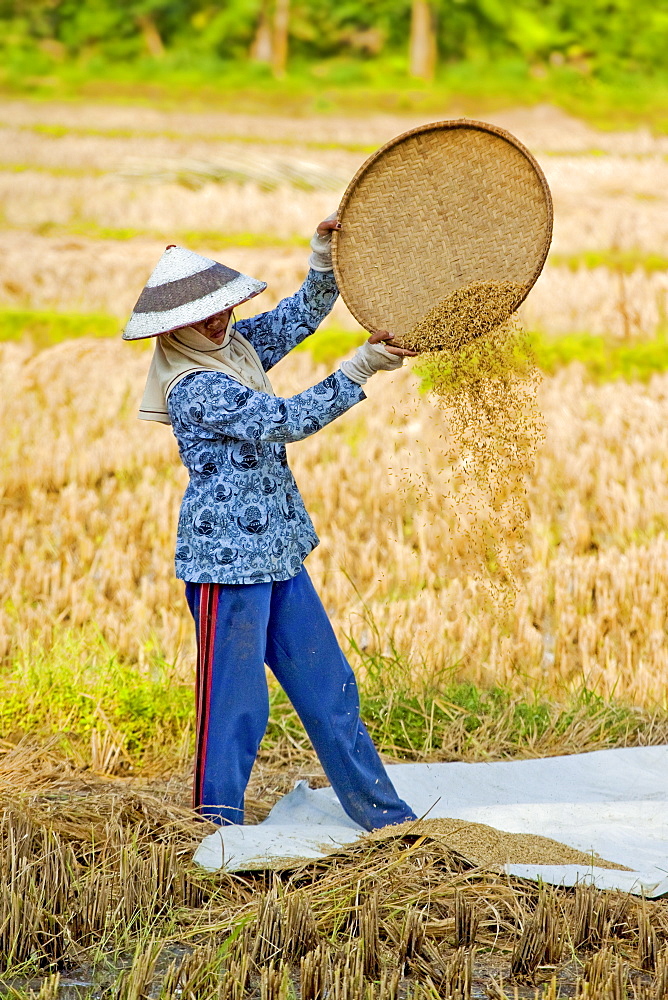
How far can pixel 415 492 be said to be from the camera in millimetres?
6145

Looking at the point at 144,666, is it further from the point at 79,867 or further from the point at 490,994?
the point at 490,994

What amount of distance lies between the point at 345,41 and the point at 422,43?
306cm

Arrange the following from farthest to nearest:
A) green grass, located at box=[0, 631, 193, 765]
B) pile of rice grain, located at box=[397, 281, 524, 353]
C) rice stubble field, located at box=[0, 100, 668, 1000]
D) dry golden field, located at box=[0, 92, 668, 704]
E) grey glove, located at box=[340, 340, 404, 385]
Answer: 1. dry golden field, located at box=[0, 92, 668, 704]
2. green grass, located at box=[0, 631, 193, 765]
3. pile of rice grain, located at box=[397, 281, 524, 353]
4. grey glove, located at box=[340, 340, 404, 385]
5. rice stubble field, located at box=[0, 100, 668, 1000]

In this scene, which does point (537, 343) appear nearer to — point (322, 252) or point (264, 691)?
point (322, 252)

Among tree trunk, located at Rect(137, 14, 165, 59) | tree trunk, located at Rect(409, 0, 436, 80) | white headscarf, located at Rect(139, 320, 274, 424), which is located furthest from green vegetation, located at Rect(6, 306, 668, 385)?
tree trunk, located at Rect(137, 14, 165, 59)

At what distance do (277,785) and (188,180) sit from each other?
11.4 metres

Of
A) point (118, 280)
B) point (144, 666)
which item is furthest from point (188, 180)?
point (144, 666)

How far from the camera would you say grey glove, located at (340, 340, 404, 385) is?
10.2 feet

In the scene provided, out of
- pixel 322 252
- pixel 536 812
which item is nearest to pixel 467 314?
pixel 322 252

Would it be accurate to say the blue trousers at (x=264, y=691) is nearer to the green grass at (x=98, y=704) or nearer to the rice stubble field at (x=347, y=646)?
the rice stubble field at (x=347, y=646)

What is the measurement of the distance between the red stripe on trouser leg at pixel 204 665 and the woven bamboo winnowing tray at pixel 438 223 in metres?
0.94

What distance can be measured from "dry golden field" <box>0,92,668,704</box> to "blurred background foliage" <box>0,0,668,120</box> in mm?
18588

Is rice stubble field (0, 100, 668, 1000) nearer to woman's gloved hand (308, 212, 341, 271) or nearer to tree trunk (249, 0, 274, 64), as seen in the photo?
woman's gloved hand (308, 212, 341, 271)

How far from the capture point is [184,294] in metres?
3.25
